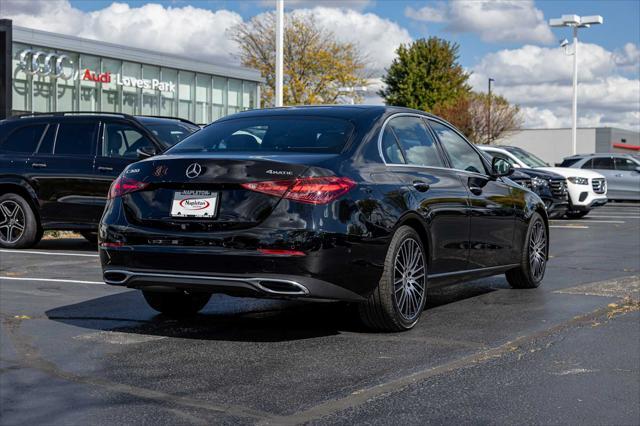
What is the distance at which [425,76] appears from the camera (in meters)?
77.5

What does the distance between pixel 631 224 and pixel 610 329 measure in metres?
13.6

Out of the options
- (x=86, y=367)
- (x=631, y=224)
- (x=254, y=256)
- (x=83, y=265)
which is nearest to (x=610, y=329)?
(x=254, y=256)

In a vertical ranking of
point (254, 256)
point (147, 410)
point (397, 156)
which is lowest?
point (147, 410)

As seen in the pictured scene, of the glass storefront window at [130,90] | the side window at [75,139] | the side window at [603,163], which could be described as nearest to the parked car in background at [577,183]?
the side window at [603,163]

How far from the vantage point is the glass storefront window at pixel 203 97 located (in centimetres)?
5497

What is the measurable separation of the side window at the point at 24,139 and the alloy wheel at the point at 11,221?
73 centimetres

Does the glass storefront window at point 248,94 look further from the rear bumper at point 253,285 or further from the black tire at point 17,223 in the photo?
the rear bumper at point 253,285

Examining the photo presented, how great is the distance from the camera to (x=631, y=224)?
1964 centimetres

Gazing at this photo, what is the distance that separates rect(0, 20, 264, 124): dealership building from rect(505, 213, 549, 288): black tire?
33581 mm

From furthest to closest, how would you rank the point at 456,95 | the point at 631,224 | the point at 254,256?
the point at 456,95 < the point at 631,224 < the point at 254,256

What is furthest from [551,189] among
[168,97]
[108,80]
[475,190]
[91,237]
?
[168,97]

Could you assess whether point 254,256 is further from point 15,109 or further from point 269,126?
point 15,109

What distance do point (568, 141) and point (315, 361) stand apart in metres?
109

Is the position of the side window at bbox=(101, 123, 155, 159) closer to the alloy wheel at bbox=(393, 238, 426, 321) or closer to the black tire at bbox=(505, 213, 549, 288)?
the black tire at bbox=(505, 213, 549, 288)
